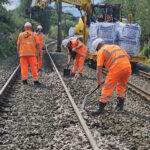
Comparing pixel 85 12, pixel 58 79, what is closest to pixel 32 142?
pixel 58 79

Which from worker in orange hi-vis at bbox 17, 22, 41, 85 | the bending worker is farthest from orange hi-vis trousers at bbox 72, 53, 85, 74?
Result: worker in orange hi-vis at bbox 17, 22, 41, 85

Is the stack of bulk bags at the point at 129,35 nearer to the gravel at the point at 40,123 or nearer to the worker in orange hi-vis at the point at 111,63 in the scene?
the gravel at the point at 40,123

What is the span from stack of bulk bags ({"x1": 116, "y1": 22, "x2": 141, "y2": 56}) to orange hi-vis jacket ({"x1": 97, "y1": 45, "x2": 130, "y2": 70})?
7.21m

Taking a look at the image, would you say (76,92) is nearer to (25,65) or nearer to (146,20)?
(25,65)

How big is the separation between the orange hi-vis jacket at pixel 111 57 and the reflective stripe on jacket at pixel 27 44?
367cm

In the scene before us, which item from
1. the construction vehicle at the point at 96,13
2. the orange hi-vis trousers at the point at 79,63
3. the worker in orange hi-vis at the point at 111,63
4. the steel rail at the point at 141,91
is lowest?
the steel rail at the point at 141,91

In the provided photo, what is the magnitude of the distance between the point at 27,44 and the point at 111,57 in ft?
12.8

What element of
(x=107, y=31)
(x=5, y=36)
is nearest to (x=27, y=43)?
(x=107, y=31)

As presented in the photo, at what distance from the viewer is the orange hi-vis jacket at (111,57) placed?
5594mm

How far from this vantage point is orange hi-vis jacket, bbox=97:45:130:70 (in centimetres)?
559

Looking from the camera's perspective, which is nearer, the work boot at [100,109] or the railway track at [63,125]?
the railway track at [63,125]

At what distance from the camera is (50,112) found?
20.0 feet

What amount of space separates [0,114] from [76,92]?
105 inches

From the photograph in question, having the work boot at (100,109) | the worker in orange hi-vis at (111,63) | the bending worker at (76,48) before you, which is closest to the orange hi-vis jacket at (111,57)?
the worker in orange hi-vis at (111,63)
